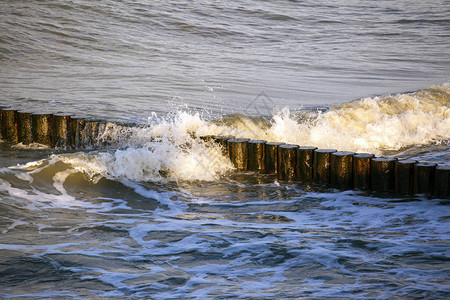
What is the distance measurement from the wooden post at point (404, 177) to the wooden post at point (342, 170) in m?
0.49

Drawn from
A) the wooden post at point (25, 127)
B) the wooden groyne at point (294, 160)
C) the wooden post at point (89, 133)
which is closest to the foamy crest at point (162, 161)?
the wooden groyne at point (294, 160)

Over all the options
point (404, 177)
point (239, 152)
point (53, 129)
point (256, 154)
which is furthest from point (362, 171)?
point (53, 129)

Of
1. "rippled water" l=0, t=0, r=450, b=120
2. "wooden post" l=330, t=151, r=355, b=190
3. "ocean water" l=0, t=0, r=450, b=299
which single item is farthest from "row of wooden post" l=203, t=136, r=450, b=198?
"rippled water" l=0, t=0, r=450, b=120

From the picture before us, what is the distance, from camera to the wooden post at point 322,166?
5996 mm

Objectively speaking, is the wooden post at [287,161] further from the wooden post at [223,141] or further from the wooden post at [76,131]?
the wooden post at [76,131]

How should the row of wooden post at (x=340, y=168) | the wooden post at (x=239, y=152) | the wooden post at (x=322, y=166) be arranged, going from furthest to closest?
the wooden post at (x=239, y=152) < the wooden post at (x=322, y=166) < the row of wooden post at (x=340, y=168)

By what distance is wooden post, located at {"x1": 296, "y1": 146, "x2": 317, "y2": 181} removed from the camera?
241 inches

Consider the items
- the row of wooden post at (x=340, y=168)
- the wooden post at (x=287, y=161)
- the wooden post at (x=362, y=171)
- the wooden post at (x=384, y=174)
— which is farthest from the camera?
the wooden post at (x=287, y=161)

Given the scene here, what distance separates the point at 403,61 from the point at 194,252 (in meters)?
13.6

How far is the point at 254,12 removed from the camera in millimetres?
22453

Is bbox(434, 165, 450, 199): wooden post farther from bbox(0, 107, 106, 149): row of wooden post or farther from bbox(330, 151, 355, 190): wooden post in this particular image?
bbox(0, 107, 106, 149): row of wooden post

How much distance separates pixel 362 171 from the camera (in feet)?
19.0

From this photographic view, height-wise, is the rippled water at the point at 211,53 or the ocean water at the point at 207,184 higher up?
the rippled water at the point at 211,53

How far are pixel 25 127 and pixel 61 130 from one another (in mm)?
549
